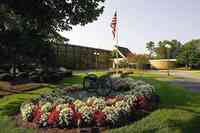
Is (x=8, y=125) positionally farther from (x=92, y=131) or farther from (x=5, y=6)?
(x=5, y=6)

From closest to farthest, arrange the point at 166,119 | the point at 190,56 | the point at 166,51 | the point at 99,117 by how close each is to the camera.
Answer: the point at 99,117 < the point at 166,119 < the point at 190,56 < the point at 166,51

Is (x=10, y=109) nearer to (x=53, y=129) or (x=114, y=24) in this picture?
(x=53, y=129)

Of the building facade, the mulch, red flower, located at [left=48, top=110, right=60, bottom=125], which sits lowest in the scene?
the mulch

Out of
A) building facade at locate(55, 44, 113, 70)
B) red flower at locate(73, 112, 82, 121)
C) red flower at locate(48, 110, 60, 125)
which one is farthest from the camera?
building facade at locate(55, 44, 113, 70)

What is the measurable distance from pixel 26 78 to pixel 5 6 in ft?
39.7

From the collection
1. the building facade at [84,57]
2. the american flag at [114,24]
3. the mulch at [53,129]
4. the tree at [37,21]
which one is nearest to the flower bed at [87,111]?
the mulch at [53,129]

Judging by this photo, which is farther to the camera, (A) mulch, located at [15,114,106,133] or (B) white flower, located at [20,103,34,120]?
(B) white flower, located at [20,103,34,120]

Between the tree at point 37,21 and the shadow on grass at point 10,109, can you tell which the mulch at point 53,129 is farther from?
the tree at point 37,21

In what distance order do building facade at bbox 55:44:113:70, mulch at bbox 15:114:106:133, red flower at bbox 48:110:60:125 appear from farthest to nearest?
building facade at bbox 55:44:113:70 → red flower at bbox 48:110:60:125 → mulch at bbox 15:114:106:133

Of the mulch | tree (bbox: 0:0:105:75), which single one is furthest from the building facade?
the mulch

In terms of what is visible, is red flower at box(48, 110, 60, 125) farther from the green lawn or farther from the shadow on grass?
the shadow on grass

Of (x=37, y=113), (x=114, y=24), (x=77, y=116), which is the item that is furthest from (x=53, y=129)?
(x=114, y=24)

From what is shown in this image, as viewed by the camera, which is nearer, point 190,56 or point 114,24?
point 114,24

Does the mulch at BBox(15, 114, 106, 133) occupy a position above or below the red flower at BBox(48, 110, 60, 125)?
below
